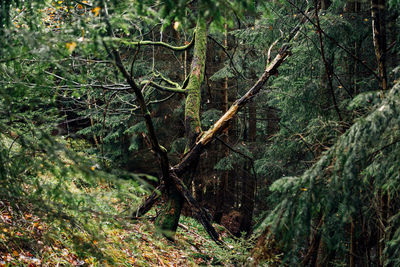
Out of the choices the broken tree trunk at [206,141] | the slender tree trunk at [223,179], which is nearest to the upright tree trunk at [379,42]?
the broken tree trunk at [206,141]

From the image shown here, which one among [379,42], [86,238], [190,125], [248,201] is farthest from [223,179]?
[379,42]

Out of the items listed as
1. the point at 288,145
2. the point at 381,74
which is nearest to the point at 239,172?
the point at 288,145

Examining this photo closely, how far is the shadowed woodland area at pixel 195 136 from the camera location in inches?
102

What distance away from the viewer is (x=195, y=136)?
6.64m

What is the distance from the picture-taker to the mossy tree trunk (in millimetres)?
6344

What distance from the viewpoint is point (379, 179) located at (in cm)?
303

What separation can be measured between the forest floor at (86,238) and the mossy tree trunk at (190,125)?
478mm

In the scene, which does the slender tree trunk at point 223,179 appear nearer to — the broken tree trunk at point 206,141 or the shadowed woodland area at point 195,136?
the shadowed woodland area at point 195,136

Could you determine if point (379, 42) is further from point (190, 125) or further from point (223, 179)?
point (223, 179)

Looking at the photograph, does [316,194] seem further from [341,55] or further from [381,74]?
[341,55]

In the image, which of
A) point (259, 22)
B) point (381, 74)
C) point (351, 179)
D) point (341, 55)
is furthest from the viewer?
point (259, 22)

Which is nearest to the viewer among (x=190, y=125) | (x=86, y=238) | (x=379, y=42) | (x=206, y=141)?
(x=379, y=42)

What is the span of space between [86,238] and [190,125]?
10.3 feet

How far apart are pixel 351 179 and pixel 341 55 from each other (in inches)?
183
